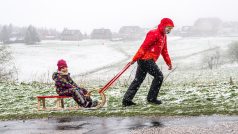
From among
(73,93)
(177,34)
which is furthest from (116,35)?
(73,93)

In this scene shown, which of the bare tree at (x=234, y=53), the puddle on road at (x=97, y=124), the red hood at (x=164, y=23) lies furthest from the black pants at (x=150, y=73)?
the bare tree at (x=234, y=53)

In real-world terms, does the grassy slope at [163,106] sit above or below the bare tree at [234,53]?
above

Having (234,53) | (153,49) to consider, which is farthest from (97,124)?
(234,53)

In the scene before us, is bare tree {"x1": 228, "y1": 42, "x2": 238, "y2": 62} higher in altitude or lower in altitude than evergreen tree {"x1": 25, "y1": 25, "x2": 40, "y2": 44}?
lower

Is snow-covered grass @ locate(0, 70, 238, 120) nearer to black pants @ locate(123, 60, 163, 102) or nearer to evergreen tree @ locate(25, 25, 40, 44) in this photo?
black pants @ locate(123, 60, 163, 102)

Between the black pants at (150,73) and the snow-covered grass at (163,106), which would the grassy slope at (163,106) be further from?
the black pants at (150,73)

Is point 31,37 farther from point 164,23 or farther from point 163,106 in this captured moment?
point 163,106

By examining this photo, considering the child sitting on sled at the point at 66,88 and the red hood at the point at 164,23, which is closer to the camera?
the red hood at the point at 164,23

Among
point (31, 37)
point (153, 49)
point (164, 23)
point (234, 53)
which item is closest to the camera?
point (164, 23)

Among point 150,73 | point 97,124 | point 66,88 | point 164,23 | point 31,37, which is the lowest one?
point 31,37

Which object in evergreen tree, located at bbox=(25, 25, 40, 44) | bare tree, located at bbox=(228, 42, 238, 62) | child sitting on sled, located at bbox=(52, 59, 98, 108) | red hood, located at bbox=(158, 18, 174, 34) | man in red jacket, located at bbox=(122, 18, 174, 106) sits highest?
red hood, located at bbox=(158, 18, 174, 34)

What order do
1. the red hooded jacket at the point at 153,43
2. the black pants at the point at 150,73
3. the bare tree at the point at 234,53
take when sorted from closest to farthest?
the red hooded jacket at the point at 153,43
the black pants at the point at 150,73
the bare tree at the point at 234,53

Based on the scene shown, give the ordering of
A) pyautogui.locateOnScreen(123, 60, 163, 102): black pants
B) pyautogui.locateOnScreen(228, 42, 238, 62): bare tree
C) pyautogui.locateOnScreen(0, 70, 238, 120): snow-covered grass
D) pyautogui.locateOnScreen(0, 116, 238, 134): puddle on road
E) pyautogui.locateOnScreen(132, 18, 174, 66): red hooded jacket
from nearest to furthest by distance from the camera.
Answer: pyautogui.locateOnScreen(0, 116, 238, 134): puddle on road < pyautogui.locateOnScreen(0, 70, 238, 120): snow-covered grass < pyautogui.locateOnScreen(132, 18, 174, 66): red hooded jacket < pyautogui.locateOnScreen(123, 60, 163, 102): black pants < pyautogui.locateOnScreen(228, 42, 238, 62): bare tree

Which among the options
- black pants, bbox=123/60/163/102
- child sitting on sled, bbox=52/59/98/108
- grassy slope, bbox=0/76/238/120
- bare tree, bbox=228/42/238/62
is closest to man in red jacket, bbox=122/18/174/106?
black pants, bbox=123/60/163/102
